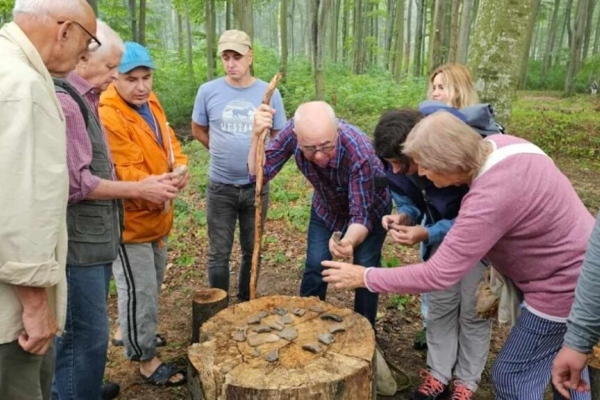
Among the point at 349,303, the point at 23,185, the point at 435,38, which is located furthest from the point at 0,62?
the point at 435,38

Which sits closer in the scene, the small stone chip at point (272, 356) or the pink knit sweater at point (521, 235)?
the pink knit sweater at point (521, 235)

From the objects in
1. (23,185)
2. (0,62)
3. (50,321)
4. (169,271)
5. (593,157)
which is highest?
(0,62)

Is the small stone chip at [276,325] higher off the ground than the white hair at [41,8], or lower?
lower

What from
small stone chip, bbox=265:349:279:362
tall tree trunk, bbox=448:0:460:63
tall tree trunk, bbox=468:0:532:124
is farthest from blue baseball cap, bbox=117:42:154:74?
tall tree trunk, bbox=448:0:460:63

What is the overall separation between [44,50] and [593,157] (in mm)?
10221

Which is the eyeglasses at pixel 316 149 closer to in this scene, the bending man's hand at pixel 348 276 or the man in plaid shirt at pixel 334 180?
the man in plaid shirt at pixel 334 180

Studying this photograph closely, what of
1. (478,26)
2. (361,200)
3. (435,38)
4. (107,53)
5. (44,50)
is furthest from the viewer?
(435,38)

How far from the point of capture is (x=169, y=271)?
5215 mm

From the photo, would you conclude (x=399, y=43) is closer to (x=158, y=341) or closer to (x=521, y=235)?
(x=158, y=341)

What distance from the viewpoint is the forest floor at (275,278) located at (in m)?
3.40

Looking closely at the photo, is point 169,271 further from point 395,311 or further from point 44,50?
point 44,50

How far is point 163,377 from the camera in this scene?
316 centimetres

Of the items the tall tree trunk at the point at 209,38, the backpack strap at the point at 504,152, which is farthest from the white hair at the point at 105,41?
the tall tree trunk at the point at 209,38

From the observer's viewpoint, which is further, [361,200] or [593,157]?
[593,157]
